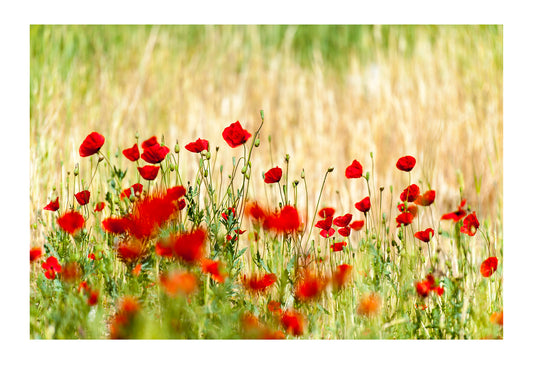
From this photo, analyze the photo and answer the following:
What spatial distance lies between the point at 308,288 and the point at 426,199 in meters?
0.51

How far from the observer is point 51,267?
88.7 inches

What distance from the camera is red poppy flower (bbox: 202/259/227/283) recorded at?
6.90ft

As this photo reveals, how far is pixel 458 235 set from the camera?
231 centimetres

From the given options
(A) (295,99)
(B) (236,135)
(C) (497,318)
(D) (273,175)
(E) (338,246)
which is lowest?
(C) (497,318)

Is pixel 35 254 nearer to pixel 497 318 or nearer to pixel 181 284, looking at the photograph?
pixel 181 284

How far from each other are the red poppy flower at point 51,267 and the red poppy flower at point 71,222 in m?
0.10

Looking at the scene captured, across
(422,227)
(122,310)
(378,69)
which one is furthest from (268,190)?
(378,69)

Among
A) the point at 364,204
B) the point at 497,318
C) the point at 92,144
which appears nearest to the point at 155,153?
the point at 92,144

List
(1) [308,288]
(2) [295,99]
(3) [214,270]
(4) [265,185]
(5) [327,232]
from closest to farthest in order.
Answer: (3) [214,270]
(1) [308,288]
(5) [327,232]
(4) [265,185]
(2) [295,99]

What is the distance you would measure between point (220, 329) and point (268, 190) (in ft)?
2.23

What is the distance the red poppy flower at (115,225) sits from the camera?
2189 mm

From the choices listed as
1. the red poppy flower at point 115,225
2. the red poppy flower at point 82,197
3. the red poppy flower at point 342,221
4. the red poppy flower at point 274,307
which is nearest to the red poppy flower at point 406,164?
the red poppy flower at point 342,221

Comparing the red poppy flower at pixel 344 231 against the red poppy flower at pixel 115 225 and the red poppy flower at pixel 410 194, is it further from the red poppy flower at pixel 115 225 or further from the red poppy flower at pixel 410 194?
the red poppy flower at pixel 115 225

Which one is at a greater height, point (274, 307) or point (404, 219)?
point (404, 219)
